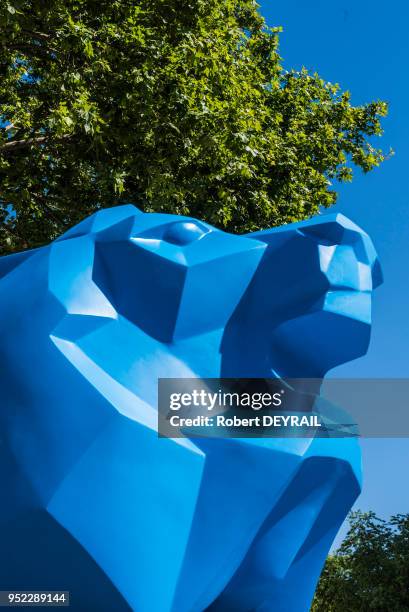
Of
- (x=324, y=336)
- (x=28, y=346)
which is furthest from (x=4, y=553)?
(x=324, y=336)

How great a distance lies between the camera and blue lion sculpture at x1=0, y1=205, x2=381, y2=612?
4.02 m

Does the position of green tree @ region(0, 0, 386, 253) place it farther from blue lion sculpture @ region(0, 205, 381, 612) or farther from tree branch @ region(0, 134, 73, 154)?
blue lion sculpture @ region(0, 205, 381, 612)

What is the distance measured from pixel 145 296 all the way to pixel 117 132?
6914 mm

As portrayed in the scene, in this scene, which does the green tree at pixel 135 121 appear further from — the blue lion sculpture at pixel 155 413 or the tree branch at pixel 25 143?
the blue lion sculpture at pixel 155 413

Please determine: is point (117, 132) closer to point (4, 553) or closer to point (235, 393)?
point (235, 393)

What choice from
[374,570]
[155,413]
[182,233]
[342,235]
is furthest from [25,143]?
[374,570]

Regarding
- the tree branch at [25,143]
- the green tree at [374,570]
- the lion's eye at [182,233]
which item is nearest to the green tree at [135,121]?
the tree branch at [25,143]

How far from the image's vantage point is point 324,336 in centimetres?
502

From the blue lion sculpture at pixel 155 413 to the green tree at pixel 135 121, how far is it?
5574 millimetres

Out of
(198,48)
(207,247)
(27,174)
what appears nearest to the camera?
(207,247)

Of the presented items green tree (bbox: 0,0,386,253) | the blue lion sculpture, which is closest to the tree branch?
green tree (bbox: 0,0,386,253)

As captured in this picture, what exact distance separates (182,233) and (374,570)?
15.9 metres

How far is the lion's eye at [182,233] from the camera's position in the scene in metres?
4.87

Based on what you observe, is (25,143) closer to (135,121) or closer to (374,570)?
(135,121)
